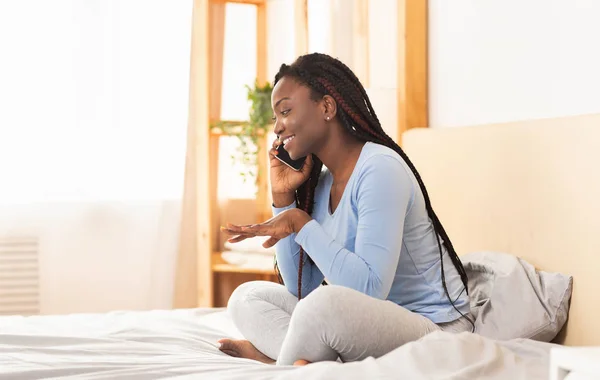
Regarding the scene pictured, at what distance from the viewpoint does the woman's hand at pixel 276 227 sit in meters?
1.56

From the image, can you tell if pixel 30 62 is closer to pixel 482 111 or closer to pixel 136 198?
pixel 136 198

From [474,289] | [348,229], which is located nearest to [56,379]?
[348,229]

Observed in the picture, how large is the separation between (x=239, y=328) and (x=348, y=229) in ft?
1.11

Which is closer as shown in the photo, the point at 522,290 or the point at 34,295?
the point at 522,290

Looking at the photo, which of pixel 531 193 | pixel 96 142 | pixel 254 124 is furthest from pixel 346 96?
pixel 96 142

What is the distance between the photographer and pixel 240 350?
1675mm

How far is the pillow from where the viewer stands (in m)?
1.59

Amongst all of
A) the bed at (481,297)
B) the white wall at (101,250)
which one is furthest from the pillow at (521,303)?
the white wall at (101,250)

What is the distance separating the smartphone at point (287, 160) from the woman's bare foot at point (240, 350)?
0.41 meters

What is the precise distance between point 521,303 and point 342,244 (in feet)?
1.24

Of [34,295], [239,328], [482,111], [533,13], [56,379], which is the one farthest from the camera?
[34,295]

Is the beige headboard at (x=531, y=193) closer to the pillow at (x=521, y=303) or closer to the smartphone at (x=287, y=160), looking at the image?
the pillow at (x=521, y=303)

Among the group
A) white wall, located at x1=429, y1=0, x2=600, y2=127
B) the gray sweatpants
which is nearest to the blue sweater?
the gray sweatpants

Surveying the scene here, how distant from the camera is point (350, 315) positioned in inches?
52.4
